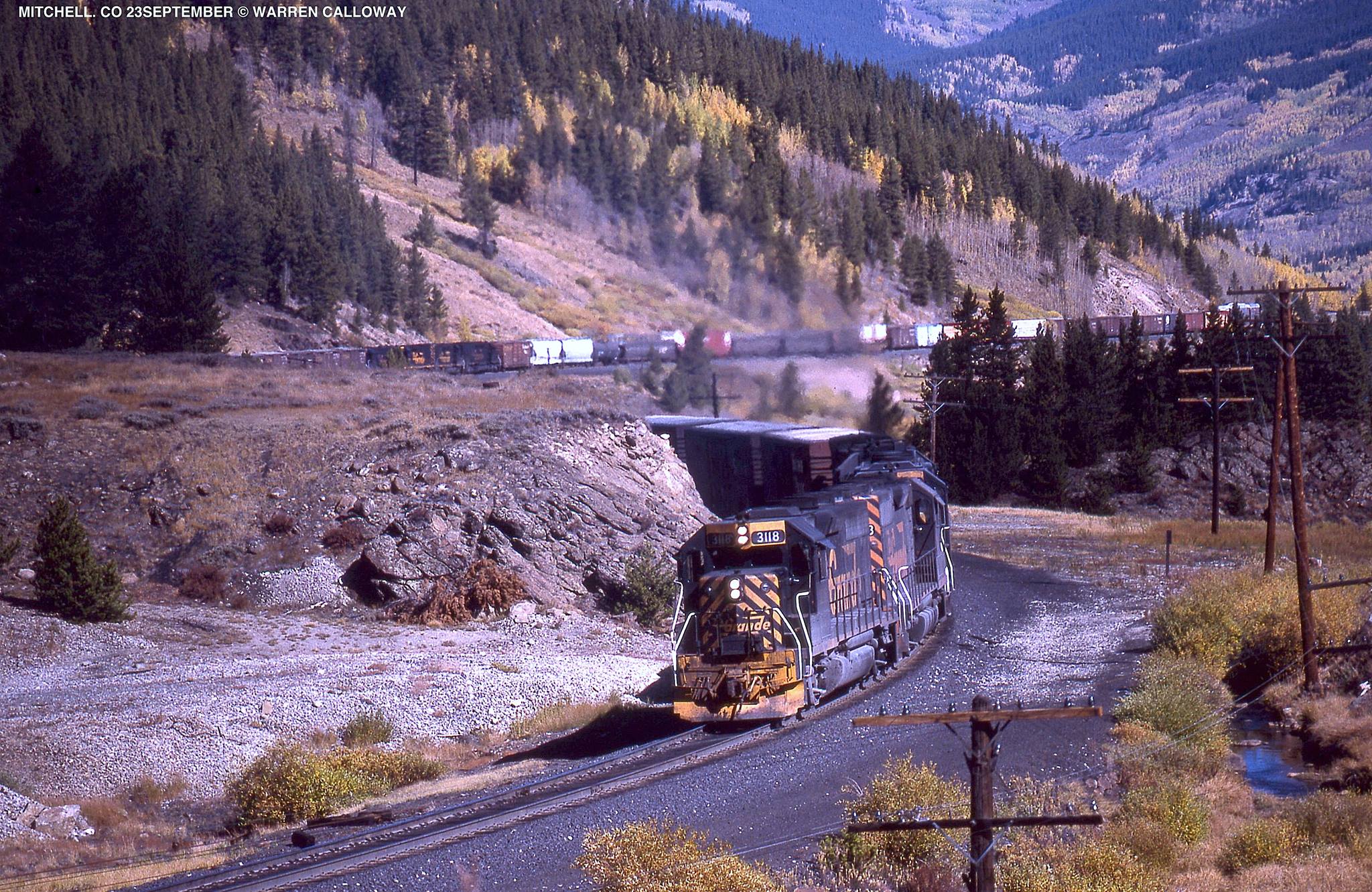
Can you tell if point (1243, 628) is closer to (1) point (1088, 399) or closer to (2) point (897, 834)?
(2) point (897, 834)

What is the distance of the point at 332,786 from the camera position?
17.0 meters

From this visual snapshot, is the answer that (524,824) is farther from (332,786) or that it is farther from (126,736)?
(126,736)

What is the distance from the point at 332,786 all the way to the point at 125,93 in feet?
268

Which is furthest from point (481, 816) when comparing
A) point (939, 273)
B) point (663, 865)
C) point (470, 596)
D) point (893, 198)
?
point (893, 198)

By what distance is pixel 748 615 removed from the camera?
1842 cm

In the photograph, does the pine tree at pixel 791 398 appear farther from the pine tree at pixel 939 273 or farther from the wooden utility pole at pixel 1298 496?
the pine tree at pixel 939 273

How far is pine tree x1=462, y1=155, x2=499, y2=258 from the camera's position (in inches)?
3893

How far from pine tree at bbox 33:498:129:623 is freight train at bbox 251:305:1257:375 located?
82.9 feet

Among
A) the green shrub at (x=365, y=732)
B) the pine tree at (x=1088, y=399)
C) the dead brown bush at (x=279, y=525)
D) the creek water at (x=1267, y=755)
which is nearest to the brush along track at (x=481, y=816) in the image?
the green shrub at (x=365, y=732)

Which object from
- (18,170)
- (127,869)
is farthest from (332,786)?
(18,170)

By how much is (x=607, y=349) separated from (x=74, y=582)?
40306mm

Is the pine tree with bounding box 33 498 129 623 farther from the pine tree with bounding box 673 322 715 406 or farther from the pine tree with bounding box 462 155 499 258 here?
the pine tree with bounding box 462 155 499 258

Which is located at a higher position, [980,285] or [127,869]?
[980,285]

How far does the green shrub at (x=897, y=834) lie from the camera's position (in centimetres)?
1301
